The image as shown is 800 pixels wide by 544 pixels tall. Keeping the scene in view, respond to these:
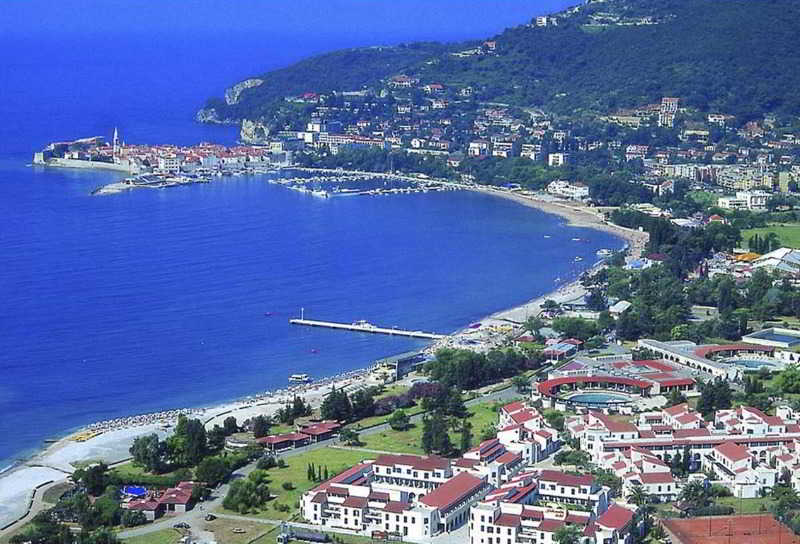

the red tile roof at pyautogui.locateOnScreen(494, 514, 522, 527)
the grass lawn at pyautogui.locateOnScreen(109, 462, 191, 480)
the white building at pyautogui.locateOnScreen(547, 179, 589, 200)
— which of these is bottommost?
the grass lawn at pyautogui.locateOnScreen(109, 462, 191, 480)

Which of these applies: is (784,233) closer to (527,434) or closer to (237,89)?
(527,434)

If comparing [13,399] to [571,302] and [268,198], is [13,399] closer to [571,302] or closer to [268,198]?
[571,302]

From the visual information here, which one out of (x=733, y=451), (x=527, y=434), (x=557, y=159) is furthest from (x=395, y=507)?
(x=557, y=159)

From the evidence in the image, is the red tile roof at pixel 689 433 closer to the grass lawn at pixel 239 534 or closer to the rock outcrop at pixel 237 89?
the grass lawn at pixel 239 534

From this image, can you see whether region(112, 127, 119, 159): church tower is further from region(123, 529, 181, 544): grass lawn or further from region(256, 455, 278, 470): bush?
region(123, 529, 181, 544): grass lawn

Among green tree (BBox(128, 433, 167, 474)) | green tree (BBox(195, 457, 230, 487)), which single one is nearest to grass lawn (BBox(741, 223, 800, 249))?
green tree (BBox(128, 433, 167, 474))

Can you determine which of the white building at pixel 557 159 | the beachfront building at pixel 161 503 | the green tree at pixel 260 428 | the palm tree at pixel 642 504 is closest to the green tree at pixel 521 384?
the green tree at pixel 260 428

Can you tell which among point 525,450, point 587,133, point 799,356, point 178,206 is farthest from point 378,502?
point 587,133
